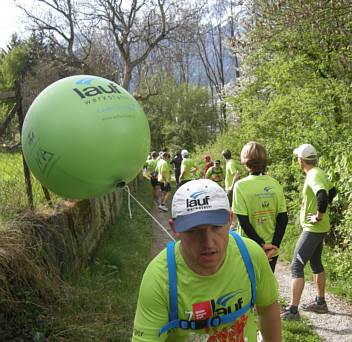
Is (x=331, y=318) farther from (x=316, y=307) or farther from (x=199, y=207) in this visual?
(x=199, y=207)

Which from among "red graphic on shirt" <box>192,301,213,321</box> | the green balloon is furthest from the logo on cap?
the green balloon

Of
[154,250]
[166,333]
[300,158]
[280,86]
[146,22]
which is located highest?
[146,22]

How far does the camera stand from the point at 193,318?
153 cm

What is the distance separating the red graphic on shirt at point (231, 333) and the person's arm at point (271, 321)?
0.57 ft

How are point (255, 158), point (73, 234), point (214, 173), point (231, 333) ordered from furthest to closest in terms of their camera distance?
point (214, 173) < point (73, 234) < point (255, 158) < point (231, 333)

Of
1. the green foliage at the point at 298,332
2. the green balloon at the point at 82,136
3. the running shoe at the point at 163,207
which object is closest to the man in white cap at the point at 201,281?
the green balloon at the point at 82,136

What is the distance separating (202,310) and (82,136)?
3.67 feet

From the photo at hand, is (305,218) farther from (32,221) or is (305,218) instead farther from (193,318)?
(32,221)

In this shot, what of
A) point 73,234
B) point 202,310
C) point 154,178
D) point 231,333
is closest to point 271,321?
point 231,333

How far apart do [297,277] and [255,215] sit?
1.17 metres

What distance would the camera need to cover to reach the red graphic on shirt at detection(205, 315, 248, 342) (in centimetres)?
158

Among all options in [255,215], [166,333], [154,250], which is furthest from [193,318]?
[154,250]

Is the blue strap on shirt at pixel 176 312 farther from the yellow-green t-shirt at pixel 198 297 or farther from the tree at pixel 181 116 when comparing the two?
the tree at pixel 181 116

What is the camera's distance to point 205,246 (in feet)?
4.89
